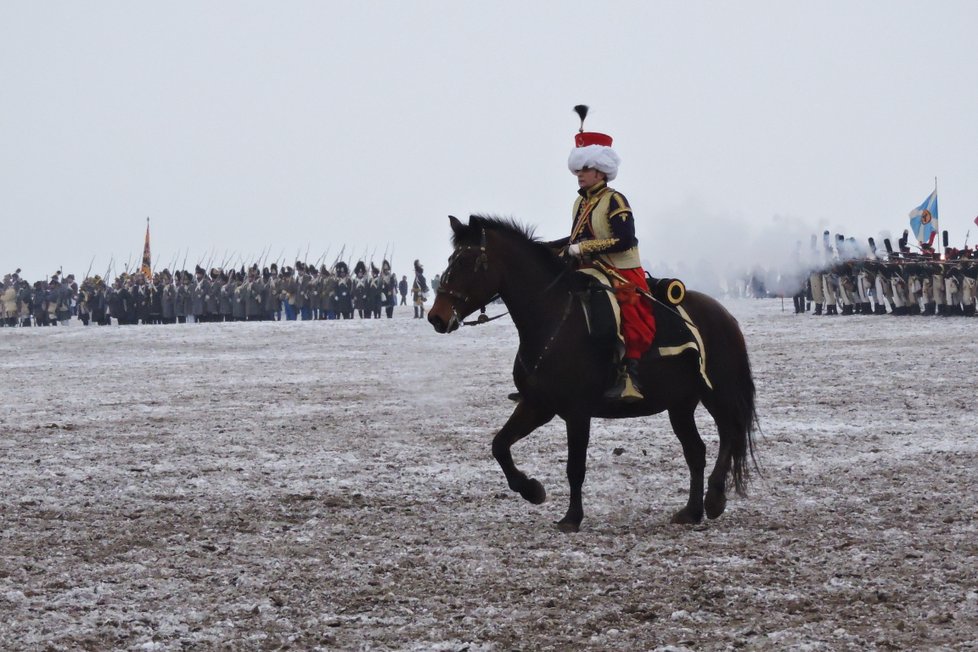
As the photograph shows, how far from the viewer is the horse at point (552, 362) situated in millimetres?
8203

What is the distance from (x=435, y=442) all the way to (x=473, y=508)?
3.50 m

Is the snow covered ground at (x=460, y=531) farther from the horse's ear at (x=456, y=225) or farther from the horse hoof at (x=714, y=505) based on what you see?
the horse's ear at (x=456, y=225)

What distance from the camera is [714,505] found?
8.35m

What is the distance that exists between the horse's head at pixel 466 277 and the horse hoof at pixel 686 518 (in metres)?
1.75

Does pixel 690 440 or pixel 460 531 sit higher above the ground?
pixel 690 440

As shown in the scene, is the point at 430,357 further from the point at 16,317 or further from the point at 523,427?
the point at 16,317

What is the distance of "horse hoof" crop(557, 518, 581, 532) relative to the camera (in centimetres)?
804

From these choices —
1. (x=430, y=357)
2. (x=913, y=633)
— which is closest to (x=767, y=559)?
(x=913, y=633)

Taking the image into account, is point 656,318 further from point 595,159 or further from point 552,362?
point 595,159

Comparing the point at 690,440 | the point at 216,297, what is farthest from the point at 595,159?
the point at 216,297

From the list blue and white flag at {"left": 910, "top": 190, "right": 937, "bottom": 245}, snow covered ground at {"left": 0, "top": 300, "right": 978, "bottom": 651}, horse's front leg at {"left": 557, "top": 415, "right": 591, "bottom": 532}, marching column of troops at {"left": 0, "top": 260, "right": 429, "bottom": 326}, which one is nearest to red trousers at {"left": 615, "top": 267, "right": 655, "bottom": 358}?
horse's front leg at {"left": 557, "top": 415, "right": 591, "bottom": 532}

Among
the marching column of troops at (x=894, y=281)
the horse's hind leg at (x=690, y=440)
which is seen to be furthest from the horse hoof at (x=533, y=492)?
the marching column of troops at (x=894, y=281)

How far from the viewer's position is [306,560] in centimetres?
725

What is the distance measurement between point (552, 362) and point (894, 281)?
2897 cm
